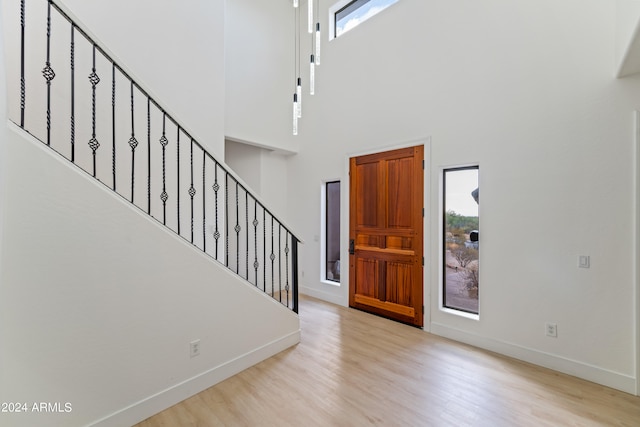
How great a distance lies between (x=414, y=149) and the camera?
3.72 meters

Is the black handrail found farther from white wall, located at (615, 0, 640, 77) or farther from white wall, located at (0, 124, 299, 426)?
white wall, located at (615, 0, 640, 77)

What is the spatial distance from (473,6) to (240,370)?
4.83 m

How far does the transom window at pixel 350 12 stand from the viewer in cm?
428

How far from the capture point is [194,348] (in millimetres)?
2283

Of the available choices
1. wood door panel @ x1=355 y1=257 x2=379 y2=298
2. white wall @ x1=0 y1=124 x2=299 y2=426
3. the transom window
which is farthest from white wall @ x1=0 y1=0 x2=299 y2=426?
the transom window

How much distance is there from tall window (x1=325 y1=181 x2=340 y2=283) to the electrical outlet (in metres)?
2.92

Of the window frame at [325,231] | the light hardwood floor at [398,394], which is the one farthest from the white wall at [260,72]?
the light hardwood floor at [398,394]

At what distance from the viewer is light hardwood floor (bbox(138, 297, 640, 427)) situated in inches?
79.3

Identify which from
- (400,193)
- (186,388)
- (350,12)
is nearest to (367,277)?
(400,193)

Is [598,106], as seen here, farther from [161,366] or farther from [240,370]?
[161,366]

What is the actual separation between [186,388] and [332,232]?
326 cm

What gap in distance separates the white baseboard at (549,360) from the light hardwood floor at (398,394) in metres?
0.07

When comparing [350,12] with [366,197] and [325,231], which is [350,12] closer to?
[366,197]

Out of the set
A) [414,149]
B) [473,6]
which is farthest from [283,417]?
[473,6]
